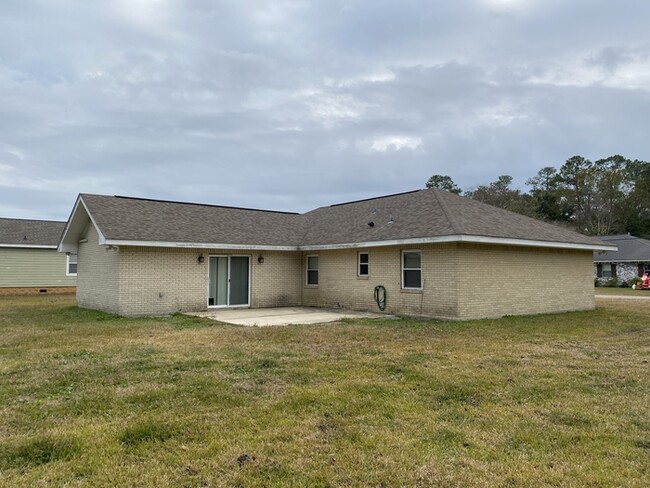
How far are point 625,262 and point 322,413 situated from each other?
42.0 metres

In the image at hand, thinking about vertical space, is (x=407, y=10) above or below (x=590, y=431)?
above

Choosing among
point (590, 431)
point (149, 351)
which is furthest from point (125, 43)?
point (590, 431)

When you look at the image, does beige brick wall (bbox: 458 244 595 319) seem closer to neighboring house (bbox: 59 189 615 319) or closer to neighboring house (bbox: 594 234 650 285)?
neighboring house (bbox: 59 189 615 319)

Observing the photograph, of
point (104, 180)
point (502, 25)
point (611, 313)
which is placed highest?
point (502, 25)

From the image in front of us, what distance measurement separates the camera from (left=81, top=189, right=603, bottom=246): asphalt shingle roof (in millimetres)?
14703

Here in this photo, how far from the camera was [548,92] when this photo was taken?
2003 centimetres

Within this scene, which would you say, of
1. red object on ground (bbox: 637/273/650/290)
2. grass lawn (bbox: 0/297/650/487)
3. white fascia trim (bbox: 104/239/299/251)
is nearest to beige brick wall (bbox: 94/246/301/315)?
white fascia trim (bbox: 104/239/299/251)

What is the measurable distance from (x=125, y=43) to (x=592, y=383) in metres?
14.7

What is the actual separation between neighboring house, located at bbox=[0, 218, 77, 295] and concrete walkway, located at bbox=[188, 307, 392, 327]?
16.4 meters

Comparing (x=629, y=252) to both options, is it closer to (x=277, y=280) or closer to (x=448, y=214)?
(x=448, y=214)

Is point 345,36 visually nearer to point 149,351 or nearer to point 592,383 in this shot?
point 149,351

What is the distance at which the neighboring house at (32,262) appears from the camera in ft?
87.9

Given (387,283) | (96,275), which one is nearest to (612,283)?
(387,283)

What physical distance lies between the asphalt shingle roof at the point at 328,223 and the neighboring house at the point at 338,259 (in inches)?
2.4
